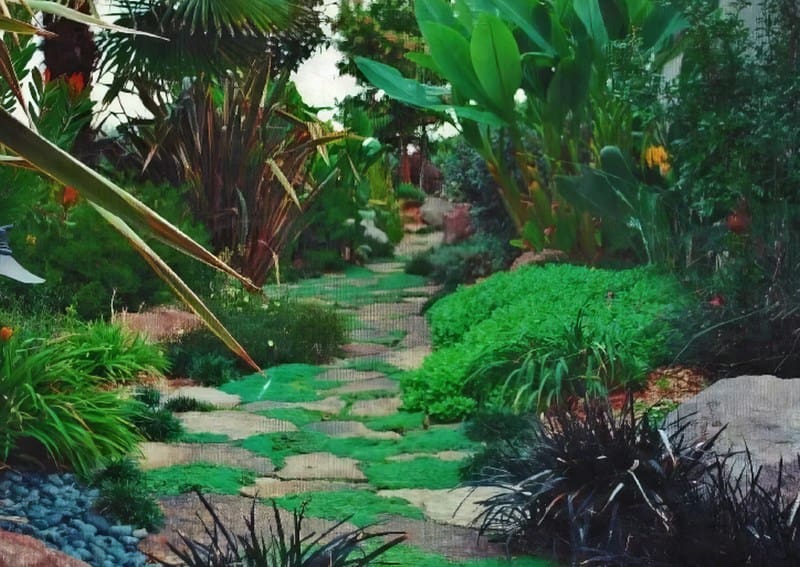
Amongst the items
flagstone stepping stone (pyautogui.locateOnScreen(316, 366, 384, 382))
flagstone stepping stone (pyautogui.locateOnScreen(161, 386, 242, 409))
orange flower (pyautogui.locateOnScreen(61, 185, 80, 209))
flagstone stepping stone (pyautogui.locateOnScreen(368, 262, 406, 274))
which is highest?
orange flower (pyautogui.locateOnScreen(61, 185, 80, 209))

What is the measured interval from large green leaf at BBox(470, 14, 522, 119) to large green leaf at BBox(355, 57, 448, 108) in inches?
5.7

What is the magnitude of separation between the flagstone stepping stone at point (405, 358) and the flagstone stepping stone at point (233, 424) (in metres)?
0.28

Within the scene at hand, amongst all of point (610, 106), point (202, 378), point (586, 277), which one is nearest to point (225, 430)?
point (202, 378)

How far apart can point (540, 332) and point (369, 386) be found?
45cm

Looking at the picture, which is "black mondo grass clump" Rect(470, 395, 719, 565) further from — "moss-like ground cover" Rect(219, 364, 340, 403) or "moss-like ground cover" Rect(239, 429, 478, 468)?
"moss-like ground cover" Rect(219, 364, 340, 403)

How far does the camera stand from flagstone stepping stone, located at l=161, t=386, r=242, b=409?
2291mm

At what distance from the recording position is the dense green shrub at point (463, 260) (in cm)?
237

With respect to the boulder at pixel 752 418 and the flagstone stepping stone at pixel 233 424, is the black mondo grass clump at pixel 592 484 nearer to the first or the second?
the boulder at pixel 752 418

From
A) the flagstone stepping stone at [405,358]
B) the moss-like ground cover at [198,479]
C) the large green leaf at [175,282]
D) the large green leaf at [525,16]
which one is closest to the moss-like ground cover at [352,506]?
the moss-like ground cover at [198,479]

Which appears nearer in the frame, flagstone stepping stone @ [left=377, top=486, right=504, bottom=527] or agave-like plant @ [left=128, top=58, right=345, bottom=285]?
flagstone stepping stone @ [left=377, top=486, right=504, bottom=527]

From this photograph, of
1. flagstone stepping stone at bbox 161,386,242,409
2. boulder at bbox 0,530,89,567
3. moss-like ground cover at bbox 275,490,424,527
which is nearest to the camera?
boulder at bbox 0,530,89,567

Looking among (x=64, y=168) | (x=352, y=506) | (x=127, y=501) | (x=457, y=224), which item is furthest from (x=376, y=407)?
(x=64, y=168)

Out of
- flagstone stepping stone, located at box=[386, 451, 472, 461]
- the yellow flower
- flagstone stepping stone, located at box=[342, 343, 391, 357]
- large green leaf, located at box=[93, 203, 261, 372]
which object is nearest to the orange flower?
flagstone stepping stone, located at box=[342, 343, 391, 357]

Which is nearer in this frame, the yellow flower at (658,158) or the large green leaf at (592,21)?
the large green leaf at (592,21)
